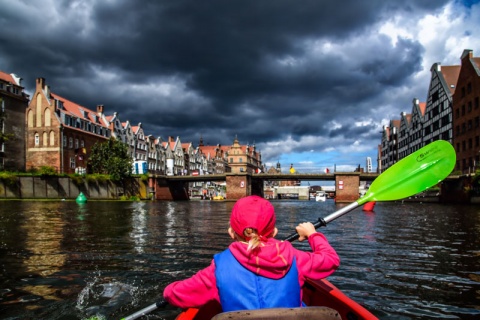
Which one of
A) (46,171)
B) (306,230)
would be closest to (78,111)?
(46,171)

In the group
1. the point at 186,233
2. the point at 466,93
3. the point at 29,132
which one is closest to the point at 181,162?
the point at 29,132

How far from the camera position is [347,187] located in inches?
2352

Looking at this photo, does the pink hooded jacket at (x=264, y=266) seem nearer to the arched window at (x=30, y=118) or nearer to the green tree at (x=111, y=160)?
the green tree at (x=111, y=160)

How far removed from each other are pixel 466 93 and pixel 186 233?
4941 cm

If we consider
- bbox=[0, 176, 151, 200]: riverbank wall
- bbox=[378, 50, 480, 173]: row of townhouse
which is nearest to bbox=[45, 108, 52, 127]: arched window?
bbox=[0, 176, 151, 200]: riverbank wall

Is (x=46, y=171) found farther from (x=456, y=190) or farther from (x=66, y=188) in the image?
(x=456, y=190)

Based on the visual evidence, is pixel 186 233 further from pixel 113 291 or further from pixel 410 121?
pixel 410 121

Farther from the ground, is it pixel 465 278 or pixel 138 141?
pixel 138 141

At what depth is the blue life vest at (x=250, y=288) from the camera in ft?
8.59

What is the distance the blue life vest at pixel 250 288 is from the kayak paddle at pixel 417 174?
377cm

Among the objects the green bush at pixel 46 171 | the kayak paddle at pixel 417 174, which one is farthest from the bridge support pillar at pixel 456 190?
the green bush at pixel 46 171

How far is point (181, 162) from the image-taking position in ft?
333

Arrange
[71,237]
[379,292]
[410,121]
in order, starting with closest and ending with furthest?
[379,292]
[71,237]
[410,121]

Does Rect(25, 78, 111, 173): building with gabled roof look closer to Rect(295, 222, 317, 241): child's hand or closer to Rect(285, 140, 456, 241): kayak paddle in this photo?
Rect(285, 140, 456, 241): kayak paddle
